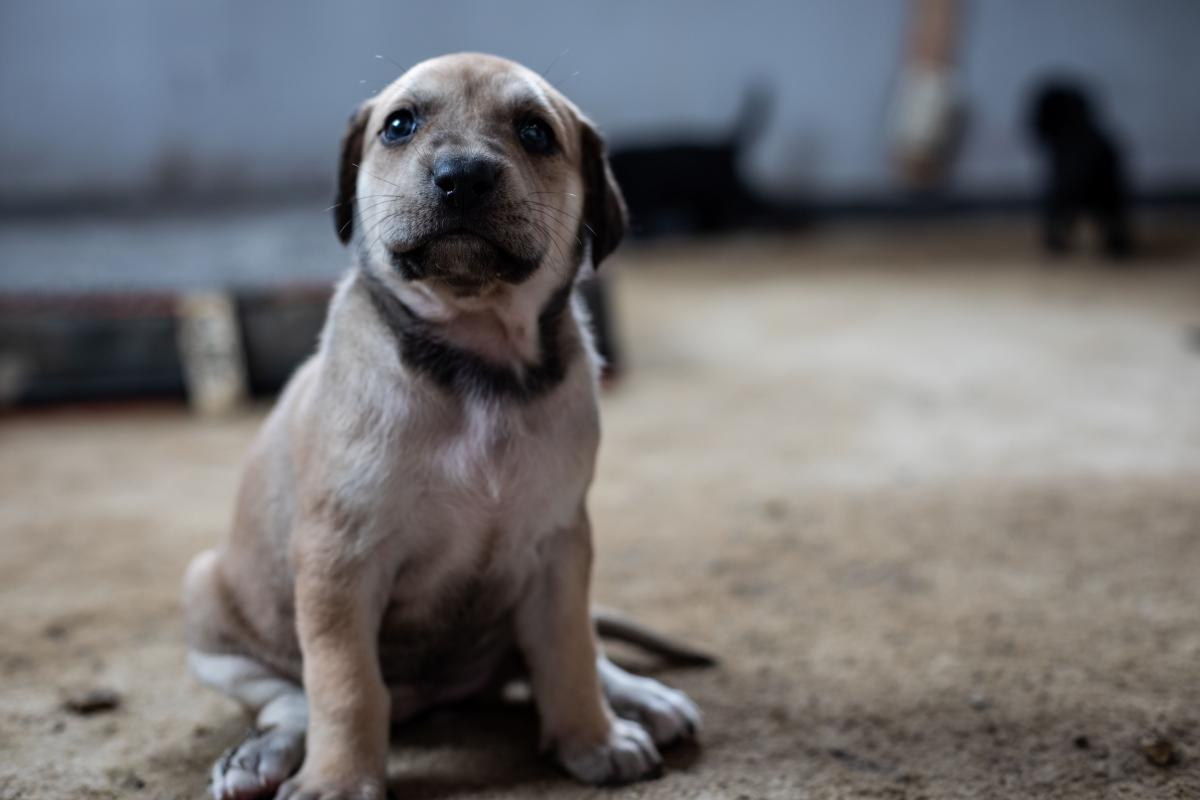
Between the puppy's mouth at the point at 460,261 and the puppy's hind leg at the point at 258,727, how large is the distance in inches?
34.2

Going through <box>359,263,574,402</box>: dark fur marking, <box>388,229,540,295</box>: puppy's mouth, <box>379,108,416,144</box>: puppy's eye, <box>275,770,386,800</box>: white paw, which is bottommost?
<box>275,770,386,800</box>: white paw

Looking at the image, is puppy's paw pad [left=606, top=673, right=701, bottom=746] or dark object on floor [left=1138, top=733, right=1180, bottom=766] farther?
puppy's paw pad [left=606, top=673, right=701, bottom=746]

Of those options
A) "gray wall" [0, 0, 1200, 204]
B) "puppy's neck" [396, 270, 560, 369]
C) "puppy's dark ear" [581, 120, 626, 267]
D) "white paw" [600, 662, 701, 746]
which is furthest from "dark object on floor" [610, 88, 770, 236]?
"puppy's neck" [396, 270, 560, 369]

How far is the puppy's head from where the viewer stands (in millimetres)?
2023

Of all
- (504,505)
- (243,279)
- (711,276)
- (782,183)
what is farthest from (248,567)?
(782,183)

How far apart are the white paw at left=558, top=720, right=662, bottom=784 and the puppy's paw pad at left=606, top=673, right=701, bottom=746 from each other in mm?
99

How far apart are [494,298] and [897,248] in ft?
24.6

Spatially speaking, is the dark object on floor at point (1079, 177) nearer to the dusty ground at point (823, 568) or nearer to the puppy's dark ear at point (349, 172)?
the dusty ground at point (823, 568)

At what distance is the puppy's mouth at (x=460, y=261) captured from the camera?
2.03 metres

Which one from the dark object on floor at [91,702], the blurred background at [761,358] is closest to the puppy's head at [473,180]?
the blurred background at [761,358]

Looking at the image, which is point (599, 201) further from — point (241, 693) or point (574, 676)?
point (241, 693)

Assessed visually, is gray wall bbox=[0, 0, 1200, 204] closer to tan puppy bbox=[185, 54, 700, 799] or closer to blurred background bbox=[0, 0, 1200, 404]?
blurred background bbox=[0, 0, 1200, 404]

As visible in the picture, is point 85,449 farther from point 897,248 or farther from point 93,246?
point 897,248

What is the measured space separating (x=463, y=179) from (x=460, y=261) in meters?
0.14
